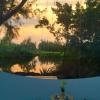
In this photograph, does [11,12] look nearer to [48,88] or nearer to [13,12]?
[13,12]

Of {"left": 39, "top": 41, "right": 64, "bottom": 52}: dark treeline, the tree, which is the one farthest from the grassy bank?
the tree

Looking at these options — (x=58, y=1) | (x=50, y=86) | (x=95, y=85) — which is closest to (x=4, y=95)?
(x=50, y=86)

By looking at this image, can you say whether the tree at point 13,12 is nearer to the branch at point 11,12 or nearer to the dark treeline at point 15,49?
the branch at point 11,12

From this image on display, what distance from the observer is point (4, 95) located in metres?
6.14

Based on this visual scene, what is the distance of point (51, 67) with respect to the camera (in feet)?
22.5

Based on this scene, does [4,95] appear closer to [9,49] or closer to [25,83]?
[25,83]

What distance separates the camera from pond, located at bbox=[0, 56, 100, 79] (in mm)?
6812

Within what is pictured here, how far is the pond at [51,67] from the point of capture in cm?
681

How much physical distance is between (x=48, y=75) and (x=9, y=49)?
882mm

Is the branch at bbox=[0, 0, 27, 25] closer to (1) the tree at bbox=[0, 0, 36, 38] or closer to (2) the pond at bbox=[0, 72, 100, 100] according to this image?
(1) the tree at bbox=[0, 0, 36, 38]

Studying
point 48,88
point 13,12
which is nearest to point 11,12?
point 13,12

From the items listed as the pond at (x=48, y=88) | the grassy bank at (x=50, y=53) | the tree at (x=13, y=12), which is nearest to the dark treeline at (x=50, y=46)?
the grassy bank at (x=50, y=53)

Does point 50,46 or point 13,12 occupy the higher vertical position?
point 13,12

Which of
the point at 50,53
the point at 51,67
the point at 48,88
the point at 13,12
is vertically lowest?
the point at 48,88
